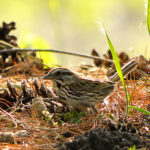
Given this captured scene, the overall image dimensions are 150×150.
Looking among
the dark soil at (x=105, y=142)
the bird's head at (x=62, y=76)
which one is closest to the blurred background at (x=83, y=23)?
the bird's head at (x=62, y=76)

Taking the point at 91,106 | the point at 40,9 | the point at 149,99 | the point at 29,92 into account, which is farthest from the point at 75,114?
the point at 40,9

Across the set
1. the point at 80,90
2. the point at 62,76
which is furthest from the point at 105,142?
the point at 62,76

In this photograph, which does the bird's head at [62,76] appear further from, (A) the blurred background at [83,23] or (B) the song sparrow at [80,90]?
(A) the blurred background at [83,23]

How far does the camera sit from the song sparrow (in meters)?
3.61

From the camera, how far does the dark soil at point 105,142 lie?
2506 millimetres

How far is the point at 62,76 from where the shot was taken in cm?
374

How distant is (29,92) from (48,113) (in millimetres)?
502

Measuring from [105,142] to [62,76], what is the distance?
4.49 ft

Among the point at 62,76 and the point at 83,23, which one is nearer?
the point at 62,76

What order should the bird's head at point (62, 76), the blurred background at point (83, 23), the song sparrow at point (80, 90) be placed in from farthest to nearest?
1. the blurred background at point (83, 23)
2. the bird's head at point (62, 76)
3. the song sparrow at point (80, 90)

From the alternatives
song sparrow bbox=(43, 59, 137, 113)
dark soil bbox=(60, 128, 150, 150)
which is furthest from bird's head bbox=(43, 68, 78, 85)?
dark soil bbox=(60, 128, 150, 150)

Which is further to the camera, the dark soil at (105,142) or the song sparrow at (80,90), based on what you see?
the song sparrow at (80,90)

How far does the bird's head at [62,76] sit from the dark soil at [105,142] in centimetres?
118

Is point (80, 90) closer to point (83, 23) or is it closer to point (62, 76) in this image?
point (62, 76)
